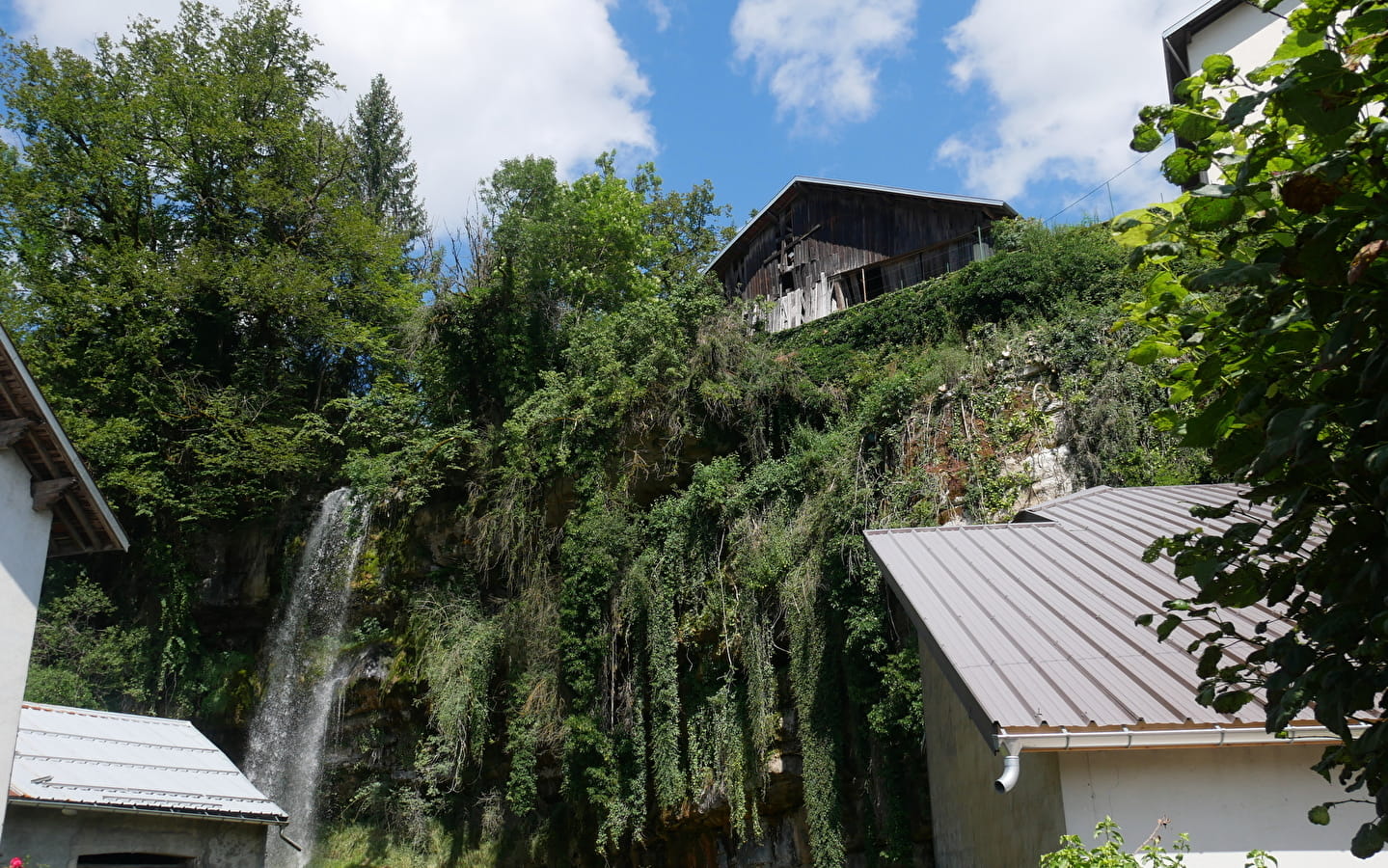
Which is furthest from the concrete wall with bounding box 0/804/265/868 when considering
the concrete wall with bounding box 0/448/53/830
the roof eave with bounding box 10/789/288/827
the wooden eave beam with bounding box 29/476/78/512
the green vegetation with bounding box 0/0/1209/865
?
the green vegetation with bounding box 0/0/1209/865

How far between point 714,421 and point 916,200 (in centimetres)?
850

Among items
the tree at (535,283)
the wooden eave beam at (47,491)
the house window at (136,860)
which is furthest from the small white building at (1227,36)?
the house window at (136,860)

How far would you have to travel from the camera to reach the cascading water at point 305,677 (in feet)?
61.3

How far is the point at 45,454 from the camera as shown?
1001 centimetres

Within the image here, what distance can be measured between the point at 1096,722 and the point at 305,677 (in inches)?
687

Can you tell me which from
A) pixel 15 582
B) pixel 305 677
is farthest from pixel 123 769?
pixel 305 677

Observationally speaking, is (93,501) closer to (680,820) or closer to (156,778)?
(156,778)

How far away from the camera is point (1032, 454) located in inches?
507

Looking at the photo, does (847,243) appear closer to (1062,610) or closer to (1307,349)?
(1062,610)

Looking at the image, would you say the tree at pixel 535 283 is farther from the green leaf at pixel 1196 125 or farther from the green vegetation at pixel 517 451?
the green leaf at pixel 1196 125

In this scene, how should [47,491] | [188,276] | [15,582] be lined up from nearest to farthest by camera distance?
[15,582], [47,491], [188,276]

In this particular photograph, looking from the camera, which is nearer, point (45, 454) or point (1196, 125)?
point (1196, 125)

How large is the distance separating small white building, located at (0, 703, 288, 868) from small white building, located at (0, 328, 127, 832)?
53.3 inches

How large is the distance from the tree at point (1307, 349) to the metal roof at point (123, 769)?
11535mm
